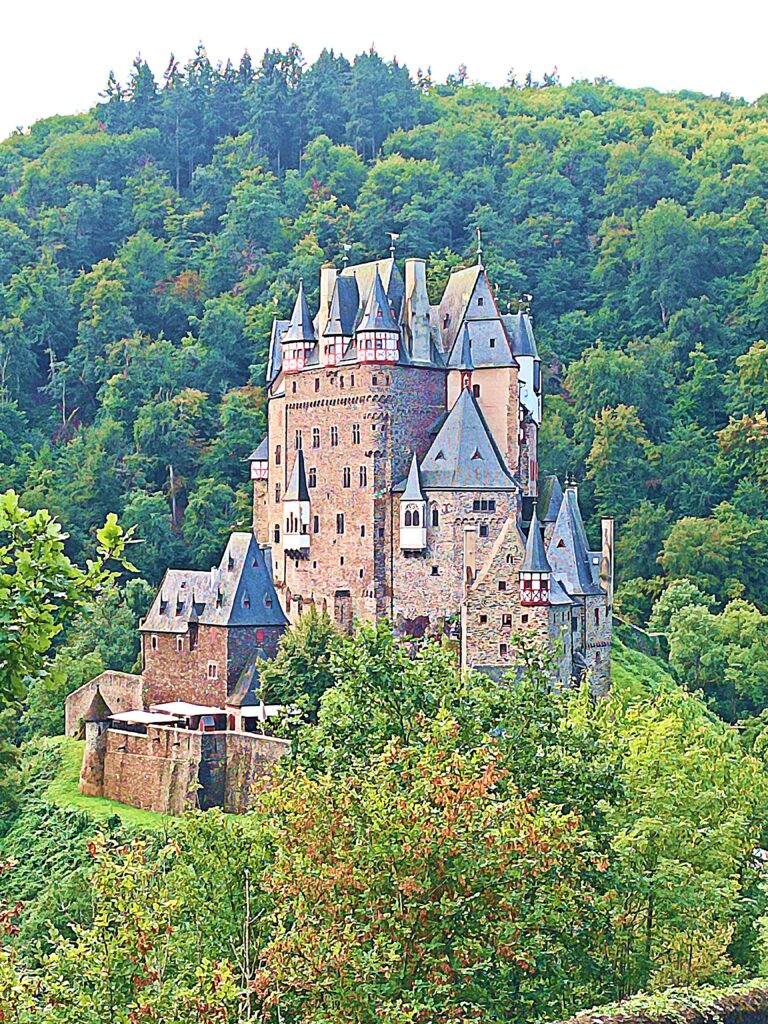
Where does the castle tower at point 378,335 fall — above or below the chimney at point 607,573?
above

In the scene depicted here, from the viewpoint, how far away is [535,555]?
48469 millimetres

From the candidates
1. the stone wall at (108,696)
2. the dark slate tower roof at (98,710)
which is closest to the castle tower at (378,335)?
the stone wall at (108,696)

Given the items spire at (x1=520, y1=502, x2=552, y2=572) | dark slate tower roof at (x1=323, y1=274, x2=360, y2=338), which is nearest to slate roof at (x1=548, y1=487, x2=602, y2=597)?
spire at (x1=520, y1=502, x2=552, y2=572)

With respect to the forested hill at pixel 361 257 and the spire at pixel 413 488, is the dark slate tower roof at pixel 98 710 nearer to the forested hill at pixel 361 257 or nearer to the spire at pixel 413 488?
the spire at pixel 413 488

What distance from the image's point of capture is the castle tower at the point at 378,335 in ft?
176

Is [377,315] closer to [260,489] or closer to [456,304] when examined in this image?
[456,304]

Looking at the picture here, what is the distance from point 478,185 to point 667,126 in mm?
18296

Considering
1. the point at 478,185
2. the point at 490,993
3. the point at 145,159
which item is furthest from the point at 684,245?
the point at 490,993

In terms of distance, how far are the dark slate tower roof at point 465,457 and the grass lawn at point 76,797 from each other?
12.9 meters

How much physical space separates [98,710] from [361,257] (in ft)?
137

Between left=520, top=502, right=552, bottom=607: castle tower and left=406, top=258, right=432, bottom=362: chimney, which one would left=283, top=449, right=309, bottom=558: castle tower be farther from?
left=520, top=502, right=552, bottom=607: castle tower

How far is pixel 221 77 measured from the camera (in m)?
118

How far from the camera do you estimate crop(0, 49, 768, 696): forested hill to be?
254ft

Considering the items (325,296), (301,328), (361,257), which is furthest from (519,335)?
(361,257)
